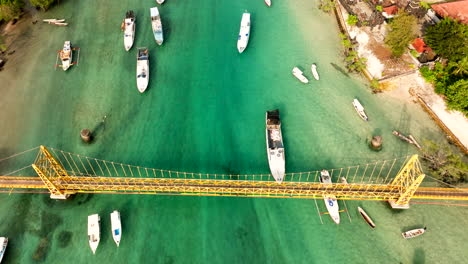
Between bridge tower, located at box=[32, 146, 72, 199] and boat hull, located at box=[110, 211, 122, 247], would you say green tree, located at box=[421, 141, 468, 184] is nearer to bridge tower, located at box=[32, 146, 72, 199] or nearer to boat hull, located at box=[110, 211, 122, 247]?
boat hull, located at box=[110, 211, 122, 247]

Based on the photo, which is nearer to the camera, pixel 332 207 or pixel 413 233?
pixel 413 233

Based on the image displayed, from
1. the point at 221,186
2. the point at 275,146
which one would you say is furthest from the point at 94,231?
the point at 275,146

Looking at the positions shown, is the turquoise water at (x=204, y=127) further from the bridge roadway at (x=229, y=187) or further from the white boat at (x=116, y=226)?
the bridge roadway at (x=229, y=187)

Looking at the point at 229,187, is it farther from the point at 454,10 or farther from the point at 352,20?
the point at 454,10

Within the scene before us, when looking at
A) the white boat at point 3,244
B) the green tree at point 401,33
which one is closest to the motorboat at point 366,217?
the green tree at point 401,33

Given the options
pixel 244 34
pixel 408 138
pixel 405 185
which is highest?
pixel 244 34
